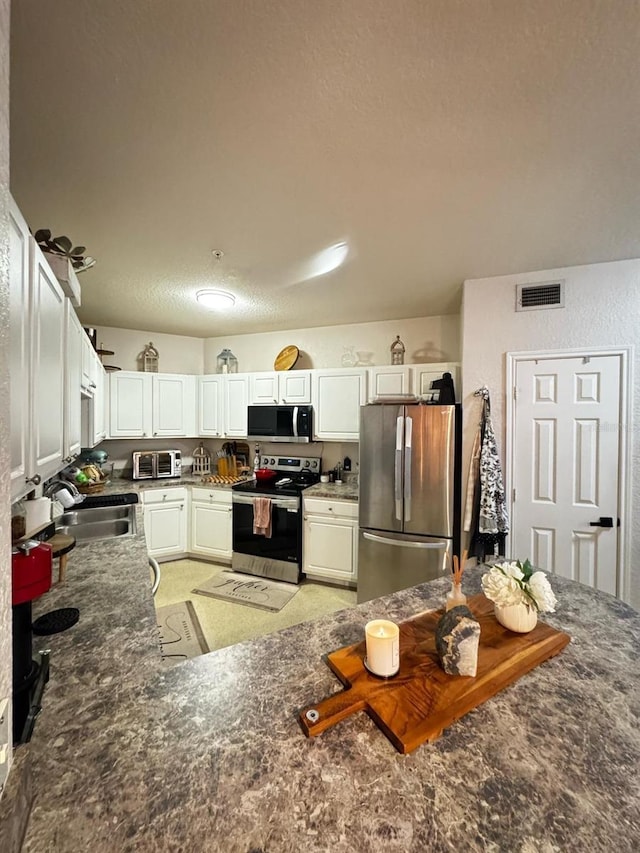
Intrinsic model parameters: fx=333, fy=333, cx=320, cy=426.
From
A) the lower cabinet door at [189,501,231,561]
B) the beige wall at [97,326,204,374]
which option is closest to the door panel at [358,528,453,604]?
the lower cabinet door at [189,501,231,561]

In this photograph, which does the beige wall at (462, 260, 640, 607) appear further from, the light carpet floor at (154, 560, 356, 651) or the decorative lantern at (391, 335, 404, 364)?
the light carpet floor at (154, 560, 356, 651)

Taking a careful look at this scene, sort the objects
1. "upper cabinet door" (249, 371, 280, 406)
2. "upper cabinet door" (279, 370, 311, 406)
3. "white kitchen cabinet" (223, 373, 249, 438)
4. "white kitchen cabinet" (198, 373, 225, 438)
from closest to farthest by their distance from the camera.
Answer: "upper cabinet door" (279, 370, 311, 406) < "upper cabinet door" (249, 371, 280, 406) < "white kitchen cabinet" (223, 373, 249, 438) < "white kitchen cabinet" (198, 373, 225, 438)

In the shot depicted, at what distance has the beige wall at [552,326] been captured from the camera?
7.41 ft

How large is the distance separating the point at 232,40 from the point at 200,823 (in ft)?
6.13

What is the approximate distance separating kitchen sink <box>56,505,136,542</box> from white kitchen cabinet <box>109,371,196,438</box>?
1.20m

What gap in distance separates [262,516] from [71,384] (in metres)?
2.20

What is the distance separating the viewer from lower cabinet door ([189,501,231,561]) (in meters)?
3.68

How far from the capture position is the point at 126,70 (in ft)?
3.51

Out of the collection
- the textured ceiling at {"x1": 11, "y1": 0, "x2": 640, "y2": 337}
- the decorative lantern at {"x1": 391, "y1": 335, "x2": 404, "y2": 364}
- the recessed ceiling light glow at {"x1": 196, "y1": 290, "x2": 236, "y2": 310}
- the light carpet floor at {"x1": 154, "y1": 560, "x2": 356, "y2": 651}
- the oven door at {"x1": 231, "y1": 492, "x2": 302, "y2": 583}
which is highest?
the textured ceiling at {"x1": 11, "y1": 0, "x2": 640, "y2": 337}

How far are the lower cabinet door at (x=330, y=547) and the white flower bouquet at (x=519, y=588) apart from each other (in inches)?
83.5

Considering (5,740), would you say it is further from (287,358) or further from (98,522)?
(287,358)

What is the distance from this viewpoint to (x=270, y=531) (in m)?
3.42

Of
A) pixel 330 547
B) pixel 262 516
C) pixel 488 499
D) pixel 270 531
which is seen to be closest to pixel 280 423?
pixel 262 516

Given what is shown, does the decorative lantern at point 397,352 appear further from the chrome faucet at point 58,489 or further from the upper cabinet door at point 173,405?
the chrome faucet at point 58,489
